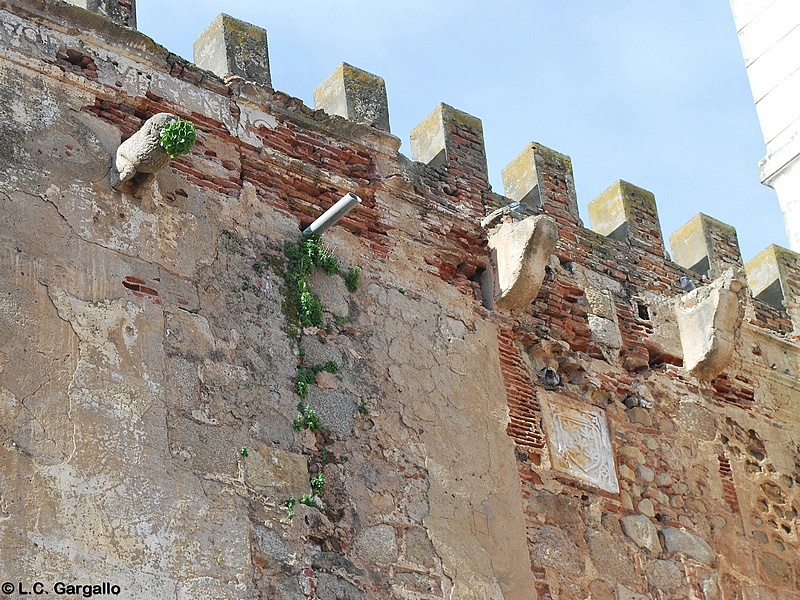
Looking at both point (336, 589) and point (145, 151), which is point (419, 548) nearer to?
point (336, 589)

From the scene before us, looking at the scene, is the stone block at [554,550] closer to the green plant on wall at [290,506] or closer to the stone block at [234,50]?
the green plant on wall at [290,506]

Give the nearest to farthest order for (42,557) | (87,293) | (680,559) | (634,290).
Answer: (42,557)
(87,293)
(680,559)
(634,290)

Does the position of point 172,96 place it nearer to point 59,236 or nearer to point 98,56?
point 98,56

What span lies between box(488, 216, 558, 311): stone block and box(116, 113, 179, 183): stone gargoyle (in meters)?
2.10

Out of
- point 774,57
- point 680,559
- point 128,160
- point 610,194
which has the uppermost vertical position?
point 610,194

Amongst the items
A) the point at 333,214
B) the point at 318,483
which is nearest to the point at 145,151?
the point at 333,214

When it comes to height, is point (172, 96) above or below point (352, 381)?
above

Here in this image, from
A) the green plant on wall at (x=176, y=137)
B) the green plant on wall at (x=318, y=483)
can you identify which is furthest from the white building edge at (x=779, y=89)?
the green plant on wall at (x=176, y=137)

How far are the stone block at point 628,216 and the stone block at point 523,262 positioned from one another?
3.66 ft

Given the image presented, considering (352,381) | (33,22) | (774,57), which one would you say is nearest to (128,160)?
(33,22)

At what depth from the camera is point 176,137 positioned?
18.4ft

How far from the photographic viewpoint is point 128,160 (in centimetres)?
578

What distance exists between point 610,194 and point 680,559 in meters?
2.44

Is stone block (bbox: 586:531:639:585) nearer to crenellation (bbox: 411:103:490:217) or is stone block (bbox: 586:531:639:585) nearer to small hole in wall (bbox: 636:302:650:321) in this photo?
small hole in wall (bbox: 636:302:650:321)
